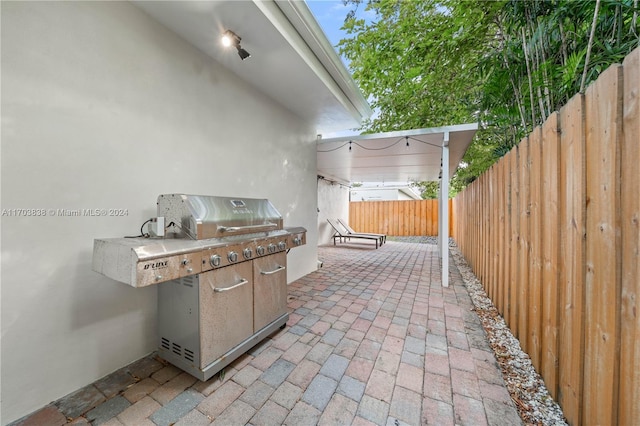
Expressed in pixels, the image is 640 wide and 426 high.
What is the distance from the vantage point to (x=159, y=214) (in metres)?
2.07

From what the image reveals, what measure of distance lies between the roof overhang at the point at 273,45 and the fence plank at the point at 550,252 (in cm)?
239

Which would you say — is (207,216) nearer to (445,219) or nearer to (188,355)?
(188,355)

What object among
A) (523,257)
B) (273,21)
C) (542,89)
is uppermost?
(273,21)

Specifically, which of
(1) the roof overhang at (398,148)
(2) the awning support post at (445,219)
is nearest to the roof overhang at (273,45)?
(1) the roof overhang at (398,148)

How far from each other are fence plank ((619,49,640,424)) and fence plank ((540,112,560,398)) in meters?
0.61

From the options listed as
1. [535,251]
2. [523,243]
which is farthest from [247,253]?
[523,243]

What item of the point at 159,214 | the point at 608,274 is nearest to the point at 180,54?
the point at 159,214

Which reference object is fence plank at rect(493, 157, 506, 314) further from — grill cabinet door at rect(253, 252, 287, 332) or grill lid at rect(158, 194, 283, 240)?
grill lid at rect(158, 194, 283, 240)

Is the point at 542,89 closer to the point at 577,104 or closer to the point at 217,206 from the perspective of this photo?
the point at 577,104

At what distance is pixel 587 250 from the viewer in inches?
50.8

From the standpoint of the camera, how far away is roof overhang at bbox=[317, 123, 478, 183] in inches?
163

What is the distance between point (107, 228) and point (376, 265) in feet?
16.8

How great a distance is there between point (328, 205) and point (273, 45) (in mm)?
7970

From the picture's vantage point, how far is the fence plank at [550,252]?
5.22 feet
